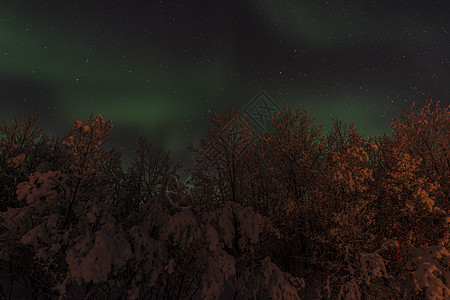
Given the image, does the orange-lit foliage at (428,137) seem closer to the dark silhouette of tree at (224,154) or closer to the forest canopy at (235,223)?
the forest canopy at (235,223)

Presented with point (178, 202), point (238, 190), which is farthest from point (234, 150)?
point (178, 202)

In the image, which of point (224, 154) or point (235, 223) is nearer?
point (235, 223)

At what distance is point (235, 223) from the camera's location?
304 inches

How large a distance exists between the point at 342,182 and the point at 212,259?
196 inches

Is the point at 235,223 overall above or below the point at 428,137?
below

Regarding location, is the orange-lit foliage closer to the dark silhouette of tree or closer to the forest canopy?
the forest canopy

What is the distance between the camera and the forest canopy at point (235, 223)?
6.25 meters

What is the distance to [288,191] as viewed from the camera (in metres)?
12.1

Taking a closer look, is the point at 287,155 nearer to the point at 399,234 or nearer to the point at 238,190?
the point at 238,190

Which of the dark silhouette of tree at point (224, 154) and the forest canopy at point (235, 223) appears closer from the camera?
the forest canopy at point (235, 223)

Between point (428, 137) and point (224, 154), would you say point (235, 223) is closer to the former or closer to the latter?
point (224, 154)

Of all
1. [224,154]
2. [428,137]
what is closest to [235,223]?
[224,154]

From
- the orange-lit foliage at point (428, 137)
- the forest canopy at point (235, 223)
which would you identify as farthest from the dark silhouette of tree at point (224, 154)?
the orange-lit foliage at point (428, 137)

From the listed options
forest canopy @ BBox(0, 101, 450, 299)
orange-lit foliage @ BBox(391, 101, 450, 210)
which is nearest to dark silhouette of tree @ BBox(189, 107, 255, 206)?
forest canopy @ BBox(0, 101, 450, 299)
